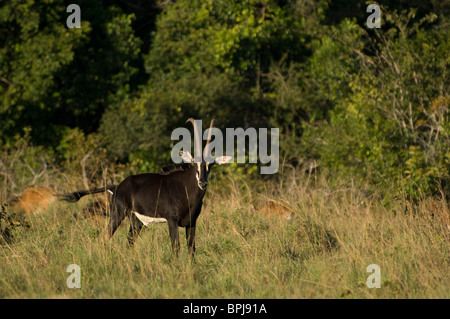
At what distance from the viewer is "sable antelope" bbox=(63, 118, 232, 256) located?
7387mm

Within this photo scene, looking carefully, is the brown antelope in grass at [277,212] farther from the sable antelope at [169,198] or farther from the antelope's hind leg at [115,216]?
the antelope's hind leg at [115,216]

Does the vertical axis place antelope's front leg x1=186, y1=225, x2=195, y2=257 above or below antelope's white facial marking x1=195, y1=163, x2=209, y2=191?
below

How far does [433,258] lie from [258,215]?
323cm

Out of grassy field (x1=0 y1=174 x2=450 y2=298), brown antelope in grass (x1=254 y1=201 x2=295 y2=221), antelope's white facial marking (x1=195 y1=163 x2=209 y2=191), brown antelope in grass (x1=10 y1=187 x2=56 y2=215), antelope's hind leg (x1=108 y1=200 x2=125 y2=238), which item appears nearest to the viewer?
grassy field (x1=0 y1=174 x2=450 y2=298)

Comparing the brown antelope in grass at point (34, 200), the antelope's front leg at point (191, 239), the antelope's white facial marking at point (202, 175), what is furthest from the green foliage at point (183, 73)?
the antelope's front leg at point (191, 239)

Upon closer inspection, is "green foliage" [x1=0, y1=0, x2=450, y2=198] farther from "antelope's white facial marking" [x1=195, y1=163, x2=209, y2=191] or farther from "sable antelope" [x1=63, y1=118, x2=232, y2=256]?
"antelope's white facial marking" [x1=195, y1=163, x2=209, y2=191]

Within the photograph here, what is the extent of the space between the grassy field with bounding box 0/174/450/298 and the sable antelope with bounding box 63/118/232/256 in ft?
0.87

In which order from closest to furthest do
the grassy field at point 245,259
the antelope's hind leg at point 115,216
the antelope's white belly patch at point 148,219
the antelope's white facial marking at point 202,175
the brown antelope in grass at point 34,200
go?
the grassy field at point 245,259 < the antelope's white facial marking at point 202,175 < the antelope's white belly patch at point 148,219 < the antelope's hind leg at point 115,216 < the brown antelope in grass at point 34,200

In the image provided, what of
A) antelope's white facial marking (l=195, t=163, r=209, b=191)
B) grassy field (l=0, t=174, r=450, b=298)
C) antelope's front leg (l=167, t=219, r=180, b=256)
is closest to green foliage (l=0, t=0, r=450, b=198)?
grassy field (l=0, t=174, r=450, b=298)

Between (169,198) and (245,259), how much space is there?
1429mm

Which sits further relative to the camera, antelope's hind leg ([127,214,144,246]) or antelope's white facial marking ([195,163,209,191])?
antelope's hind leg ([127,214,144,246])

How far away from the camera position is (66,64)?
49.7 ft

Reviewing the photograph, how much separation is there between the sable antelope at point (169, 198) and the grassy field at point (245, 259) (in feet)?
0.87

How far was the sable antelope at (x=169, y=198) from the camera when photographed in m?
7.39
